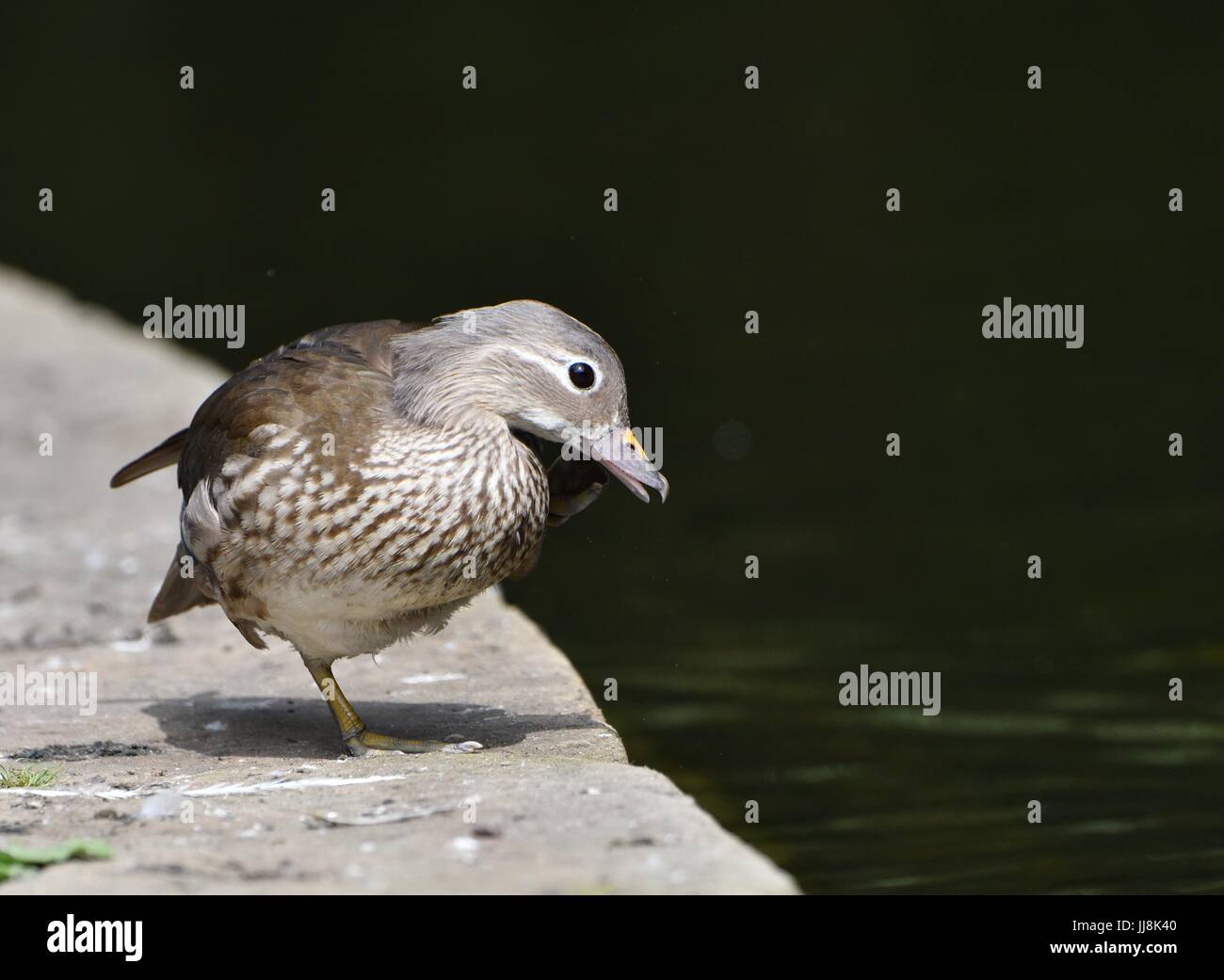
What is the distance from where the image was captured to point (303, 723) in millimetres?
6230

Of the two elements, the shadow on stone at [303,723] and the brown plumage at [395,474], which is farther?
the shadow on stone at [303,723]

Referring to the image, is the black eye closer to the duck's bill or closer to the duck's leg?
the duck's bill

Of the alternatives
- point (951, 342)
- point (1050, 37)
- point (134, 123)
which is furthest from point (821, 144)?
point (134, 123)

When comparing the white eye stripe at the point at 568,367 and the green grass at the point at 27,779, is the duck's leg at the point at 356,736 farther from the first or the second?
the white eye stripe at the point at 568,367

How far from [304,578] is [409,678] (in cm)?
150

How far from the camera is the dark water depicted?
7348 mm

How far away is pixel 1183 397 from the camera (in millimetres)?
12102

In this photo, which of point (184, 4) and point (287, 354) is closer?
point (287, 354)

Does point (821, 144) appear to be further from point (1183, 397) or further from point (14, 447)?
point (14, 447)

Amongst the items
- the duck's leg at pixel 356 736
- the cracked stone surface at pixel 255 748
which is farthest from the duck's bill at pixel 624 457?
the duck's leg at pixel 356 736

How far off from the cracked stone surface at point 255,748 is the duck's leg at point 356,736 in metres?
0.08

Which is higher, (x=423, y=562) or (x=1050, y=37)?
(x=1050, y=37)

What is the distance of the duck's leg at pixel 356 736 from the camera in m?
5.60

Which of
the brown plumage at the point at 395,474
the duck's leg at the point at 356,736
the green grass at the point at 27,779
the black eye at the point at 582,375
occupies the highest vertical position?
the black eye at the point at 582,375
